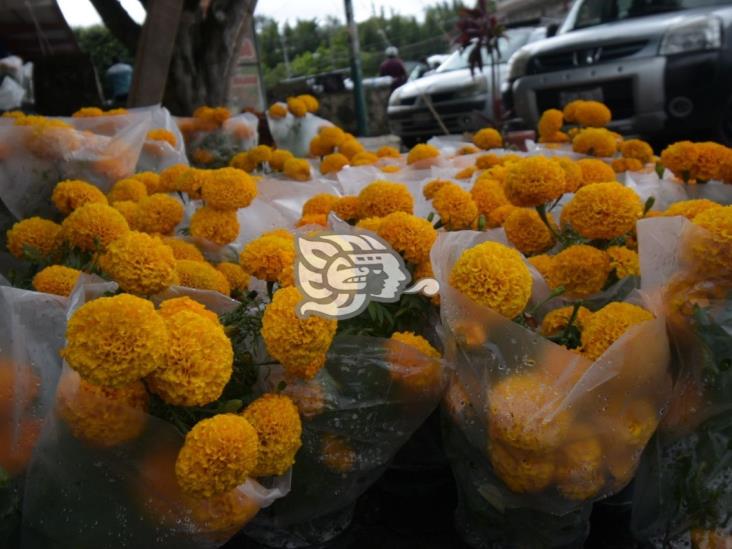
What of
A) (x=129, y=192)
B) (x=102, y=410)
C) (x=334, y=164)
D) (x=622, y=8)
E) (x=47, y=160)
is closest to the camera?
(x=102, y=410)

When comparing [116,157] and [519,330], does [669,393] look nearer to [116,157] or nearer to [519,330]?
[519,330]

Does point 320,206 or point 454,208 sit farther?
point 320,206

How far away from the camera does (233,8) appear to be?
3.71m

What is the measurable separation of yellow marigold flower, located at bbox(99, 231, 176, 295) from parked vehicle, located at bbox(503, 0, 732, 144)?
192 inches

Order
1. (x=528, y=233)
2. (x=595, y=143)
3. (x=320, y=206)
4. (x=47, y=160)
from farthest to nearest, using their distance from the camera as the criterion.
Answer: (x=595, y=143) → (x=47, y=160) → (x=320, y=206) → (x=528, y=233)

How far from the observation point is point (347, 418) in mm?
1144

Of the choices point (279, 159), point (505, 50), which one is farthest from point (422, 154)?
point (505, 50)

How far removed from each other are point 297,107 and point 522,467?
266 centimetres

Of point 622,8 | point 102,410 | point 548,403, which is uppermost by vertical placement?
point 622,8

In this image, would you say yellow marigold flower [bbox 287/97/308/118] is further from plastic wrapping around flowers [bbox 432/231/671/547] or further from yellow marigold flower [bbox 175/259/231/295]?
plastic wrapping around flowers [bbox 432/231/671/547]

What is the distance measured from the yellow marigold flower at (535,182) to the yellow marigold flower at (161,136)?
1559 mm

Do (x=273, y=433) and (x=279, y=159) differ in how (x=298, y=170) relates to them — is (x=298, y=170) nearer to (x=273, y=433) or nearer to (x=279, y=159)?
(x=279, y=159)

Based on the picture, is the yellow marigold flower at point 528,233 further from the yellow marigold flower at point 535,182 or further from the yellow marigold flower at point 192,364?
the yellow marigold flower at point 192,364

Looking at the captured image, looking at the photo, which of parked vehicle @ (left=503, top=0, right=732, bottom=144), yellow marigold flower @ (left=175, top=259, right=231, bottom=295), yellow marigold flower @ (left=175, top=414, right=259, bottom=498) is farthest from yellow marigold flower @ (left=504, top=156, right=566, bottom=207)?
parked vehicle @ (left=503, top=0, right=732, bottom=144)
